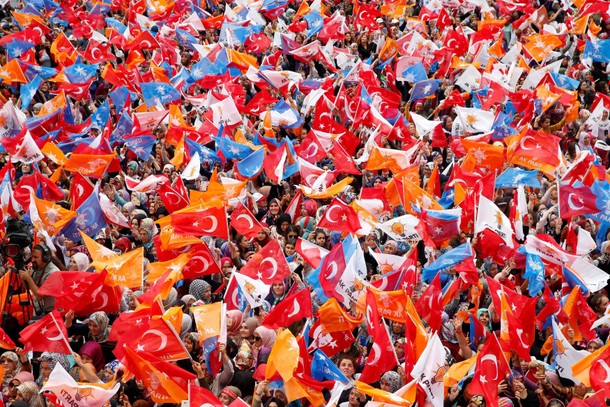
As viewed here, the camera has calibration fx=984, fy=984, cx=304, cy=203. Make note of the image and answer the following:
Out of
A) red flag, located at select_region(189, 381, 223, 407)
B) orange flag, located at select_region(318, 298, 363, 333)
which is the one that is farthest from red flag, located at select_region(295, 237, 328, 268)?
red flag, located at select_region(189, 381, 223, 407)

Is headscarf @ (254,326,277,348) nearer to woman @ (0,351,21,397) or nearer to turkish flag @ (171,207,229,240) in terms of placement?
turkish flag @ (171,207,229,240)

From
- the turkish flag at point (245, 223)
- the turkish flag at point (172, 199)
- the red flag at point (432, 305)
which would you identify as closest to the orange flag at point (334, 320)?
the red flag at point (432, 305)

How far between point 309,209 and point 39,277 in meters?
4.22

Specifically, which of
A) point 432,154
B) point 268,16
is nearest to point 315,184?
point 432,154

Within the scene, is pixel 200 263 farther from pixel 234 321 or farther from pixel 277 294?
pixel 234 321

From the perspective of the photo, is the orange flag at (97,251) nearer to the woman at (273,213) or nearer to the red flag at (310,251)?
the red flag at (310,251)

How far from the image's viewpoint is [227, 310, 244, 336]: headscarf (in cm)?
1003

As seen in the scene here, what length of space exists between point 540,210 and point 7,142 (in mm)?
7612

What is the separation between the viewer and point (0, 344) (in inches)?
364

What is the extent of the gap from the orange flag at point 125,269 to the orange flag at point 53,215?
1342 mm

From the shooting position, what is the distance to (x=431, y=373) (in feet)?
27.8

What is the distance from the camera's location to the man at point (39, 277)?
992cm

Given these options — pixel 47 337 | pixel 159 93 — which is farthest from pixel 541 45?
pixel 47 337

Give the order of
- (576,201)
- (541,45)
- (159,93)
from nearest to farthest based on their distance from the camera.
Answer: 1. (576,201)
2. (159,93)
3. (541,45)
